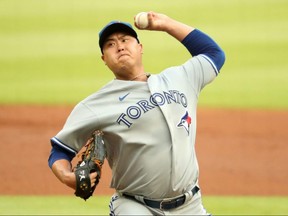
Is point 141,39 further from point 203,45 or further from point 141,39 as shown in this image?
point 203,45

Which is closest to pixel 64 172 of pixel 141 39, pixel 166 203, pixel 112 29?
pixel 166 203

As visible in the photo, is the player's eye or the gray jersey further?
the player's eye

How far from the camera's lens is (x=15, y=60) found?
733 centimetres

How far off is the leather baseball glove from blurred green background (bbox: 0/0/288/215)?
12.9 ft

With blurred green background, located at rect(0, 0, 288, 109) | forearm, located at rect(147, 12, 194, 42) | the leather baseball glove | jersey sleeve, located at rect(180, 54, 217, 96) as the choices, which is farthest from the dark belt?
blurred green background, located at rect(0, 0, 288, 109)

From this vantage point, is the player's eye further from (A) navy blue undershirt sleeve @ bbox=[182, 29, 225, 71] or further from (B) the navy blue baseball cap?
(A) navy blue undershirt sleeve @ bbox=[182, 29, 225, 71]

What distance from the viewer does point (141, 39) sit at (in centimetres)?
741

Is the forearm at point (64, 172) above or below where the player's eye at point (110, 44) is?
below

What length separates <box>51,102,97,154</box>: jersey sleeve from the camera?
9.55 feet

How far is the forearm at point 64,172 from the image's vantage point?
2800mm

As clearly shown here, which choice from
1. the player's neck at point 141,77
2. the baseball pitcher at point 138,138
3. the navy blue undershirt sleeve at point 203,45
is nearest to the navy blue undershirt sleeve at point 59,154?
the baseball pitcher at point 138,138

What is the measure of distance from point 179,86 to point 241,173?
9.44ft

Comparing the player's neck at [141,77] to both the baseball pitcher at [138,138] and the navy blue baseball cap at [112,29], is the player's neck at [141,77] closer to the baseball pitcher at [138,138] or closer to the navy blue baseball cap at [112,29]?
the baseball pitcher at [138,138]

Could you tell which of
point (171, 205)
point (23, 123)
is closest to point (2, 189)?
point (23, 123)
